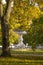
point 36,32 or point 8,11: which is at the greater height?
point 8,11

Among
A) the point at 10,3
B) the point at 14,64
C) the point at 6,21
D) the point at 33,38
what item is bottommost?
the point at 33,38

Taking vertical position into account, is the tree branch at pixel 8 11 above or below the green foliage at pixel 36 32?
above

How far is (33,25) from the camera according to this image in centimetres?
3509

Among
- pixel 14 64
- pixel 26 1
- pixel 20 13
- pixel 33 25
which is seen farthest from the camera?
pixel 33 25

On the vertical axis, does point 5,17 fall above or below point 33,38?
above

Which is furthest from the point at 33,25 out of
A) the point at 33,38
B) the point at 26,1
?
the point at 26,1

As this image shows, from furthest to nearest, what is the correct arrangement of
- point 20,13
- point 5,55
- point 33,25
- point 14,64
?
point 33,25 < point 20,13 < point 5,55 < point 14,64

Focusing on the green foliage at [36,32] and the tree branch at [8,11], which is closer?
A: the tree branch at [8,11]

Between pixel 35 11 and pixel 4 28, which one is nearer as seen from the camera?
pixel 4 28

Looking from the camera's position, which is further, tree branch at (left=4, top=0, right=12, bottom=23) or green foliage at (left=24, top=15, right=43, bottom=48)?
green foliage at (left=24, top=15, right=43, bottom=48)

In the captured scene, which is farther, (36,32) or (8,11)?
(36,32)

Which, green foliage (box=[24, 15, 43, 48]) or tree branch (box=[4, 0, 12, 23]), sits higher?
tree branch (box=[4, 0, 12, 23])

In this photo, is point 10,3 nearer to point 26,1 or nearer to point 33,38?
point 26,1

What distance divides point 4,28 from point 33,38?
1572cm
